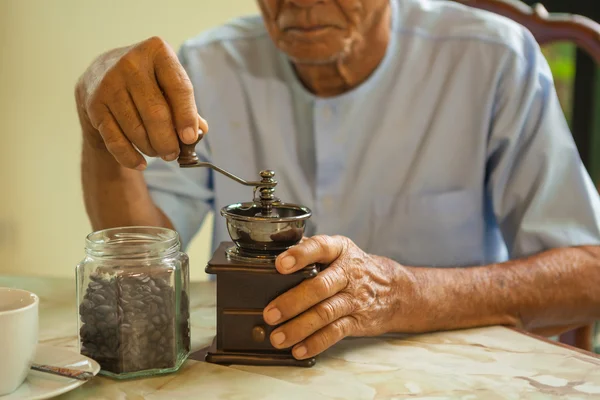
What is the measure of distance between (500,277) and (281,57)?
0.84 metres

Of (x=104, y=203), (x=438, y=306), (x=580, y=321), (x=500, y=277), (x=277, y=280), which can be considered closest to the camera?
(x=277, y=280)

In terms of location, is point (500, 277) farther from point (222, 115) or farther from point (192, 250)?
point (192, 250)

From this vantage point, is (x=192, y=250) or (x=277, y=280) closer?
(x=277, y=280)

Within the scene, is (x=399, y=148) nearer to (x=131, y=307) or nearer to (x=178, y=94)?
(x=178, y=94)

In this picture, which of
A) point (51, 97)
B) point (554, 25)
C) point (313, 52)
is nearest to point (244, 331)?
point (313, 52)

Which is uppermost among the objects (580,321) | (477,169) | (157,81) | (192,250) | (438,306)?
(157,81)

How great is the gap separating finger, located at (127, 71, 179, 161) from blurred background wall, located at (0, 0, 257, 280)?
6.33ft

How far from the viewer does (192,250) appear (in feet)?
10.6

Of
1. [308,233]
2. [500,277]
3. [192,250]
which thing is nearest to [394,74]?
[308,233]

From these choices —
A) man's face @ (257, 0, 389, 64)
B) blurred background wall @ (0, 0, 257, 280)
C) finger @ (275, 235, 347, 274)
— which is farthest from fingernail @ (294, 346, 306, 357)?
blurred background wall @ (0, 0, 257, 280)

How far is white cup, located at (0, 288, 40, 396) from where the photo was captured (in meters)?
0.89

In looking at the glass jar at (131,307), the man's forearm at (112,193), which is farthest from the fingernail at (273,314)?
the man's forearm at (112,193)

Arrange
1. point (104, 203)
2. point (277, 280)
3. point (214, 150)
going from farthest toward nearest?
point (214, 150) → point (104, 203) → point (277, 280)

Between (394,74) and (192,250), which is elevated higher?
(394,74)
